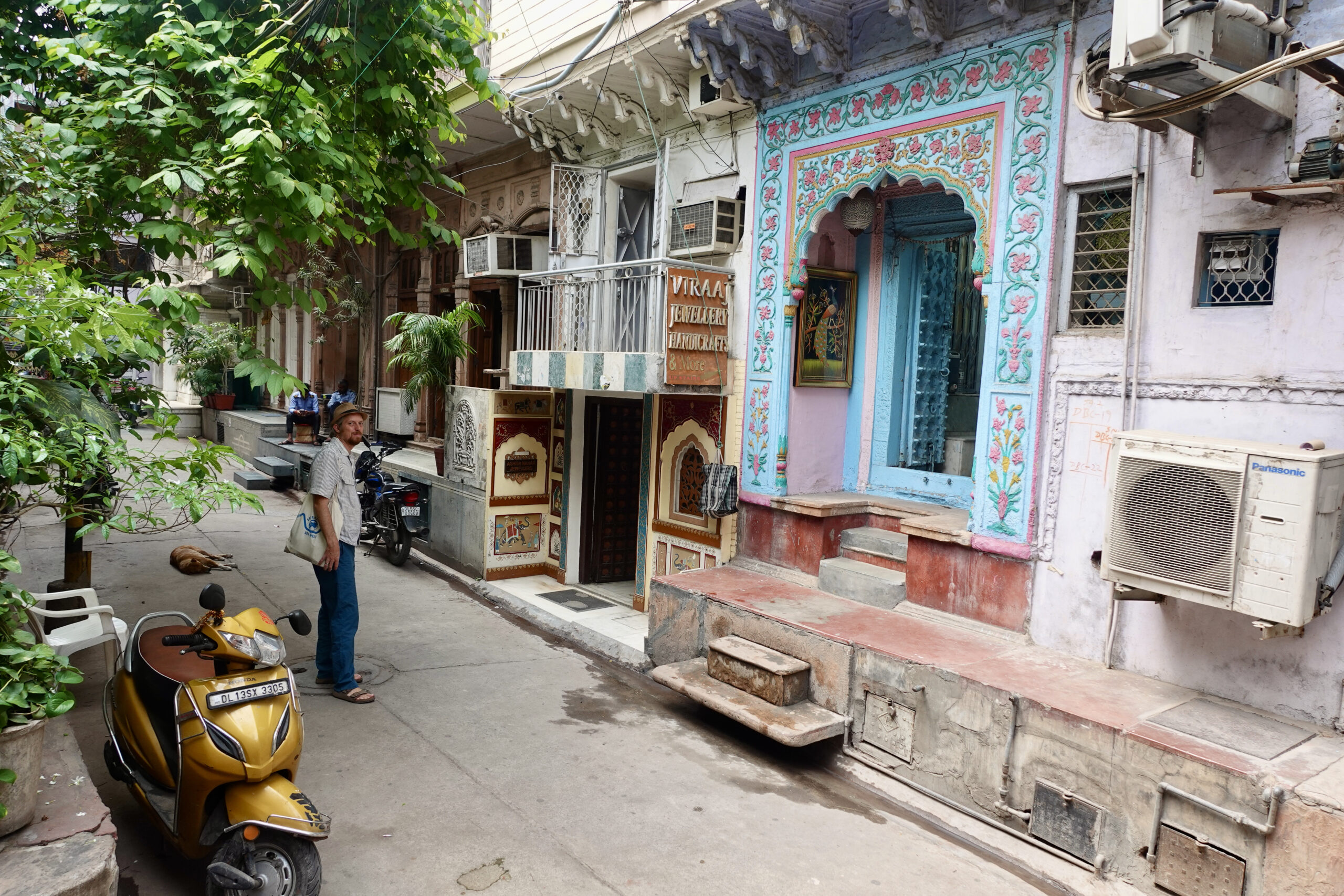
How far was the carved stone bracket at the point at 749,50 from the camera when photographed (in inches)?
275

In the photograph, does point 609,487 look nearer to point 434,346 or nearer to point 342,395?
point 434,346

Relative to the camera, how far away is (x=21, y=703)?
312 cm

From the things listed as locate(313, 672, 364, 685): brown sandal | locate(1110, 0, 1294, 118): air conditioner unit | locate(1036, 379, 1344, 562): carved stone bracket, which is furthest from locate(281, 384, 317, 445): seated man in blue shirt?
locate(1110, 0, 1294, 118): air conditioner unit

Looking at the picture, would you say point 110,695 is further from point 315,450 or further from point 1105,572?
point 315,450

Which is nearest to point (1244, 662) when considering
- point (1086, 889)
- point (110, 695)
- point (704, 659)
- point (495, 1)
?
point (1086, 889)

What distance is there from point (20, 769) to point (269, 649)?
0.92 m

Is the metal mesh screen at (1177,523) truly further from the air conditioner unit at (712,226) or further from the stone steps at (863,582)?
the air conditioner unit at (712,226)

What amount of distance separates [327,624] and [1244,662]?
212 inches

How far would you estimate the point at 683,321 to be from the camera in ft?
24.6

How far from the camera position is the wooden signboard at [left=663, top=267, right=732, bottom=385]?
744 centimetres

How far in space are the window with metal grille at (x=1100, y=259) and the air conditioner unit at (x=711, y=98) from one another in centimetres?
319

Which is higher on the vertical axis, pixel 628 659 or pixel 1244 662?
pixel 1244 662

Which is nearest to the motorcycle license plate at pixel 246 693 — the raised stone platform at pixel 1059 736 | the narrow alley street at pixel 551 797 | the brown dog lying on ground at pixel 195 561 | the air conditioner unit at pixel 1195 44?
the narrow alley street at pixel 551 797

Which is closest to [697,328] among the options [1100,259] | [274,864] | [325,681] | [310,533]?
[1100,259]
